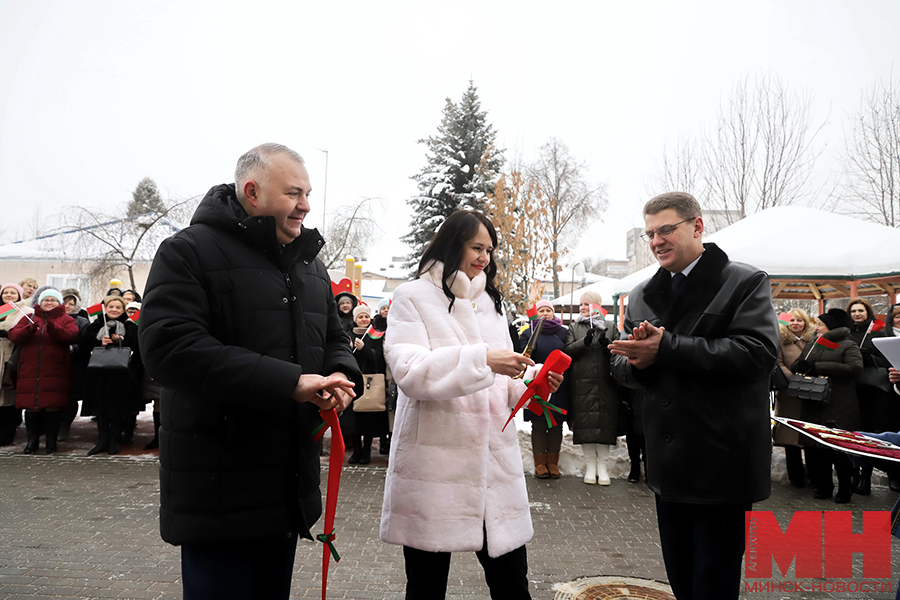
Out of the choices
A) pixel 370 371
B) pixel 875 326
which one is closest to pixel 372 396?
pixel 370 371

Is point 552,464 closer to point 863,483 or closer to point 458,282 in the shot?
point 863,483

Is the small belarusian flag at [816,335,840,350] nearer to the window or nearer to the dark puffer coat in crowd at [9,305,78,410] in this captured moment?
the dark puffer coat in crowd at [9,305,78,410]

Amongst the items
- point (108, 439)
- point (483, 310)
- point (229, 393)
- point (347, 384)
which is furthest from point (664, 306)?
point (108, 439)

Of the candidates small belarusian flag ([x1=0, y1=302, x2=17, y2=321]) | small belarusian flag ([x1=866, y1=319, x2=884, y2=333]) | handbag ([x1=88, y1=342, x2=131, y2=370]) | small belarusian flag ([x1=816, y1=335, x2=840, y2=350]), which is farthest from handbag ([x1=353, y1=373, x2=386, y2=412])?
small belarusian flag ([x1=866, y1=319, x2=884, y2=333])

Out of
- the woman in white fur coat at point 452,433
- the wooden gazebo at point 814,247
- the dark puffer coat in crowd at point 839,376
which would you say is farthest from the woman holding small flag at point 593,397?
the woman in white fur coat at point 452,433

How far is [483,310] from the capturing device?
2943mm

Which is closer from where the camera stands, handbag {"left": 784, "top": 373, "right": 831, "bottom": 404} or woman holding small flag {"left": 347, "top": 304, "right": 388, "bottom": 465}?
handbag {"left": 784, "top": 373, "right": 831, "bottom": 404}

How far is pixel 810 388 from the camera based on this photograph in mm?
6785

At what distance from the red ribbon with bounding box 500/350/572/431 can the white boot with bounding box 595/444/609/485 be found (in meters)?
4.74

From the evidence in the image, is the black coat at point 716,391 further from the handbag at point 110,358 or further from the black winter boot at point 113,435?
the black winter boot at point 113,435

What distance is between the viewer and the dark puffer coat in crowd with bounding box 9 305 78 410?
7.92 metres

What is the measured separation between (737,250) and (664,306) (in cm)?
841

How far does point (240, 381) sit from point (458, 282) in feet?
3.83

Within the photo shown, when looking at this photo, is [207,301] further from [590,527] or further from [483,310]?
[590,527]
